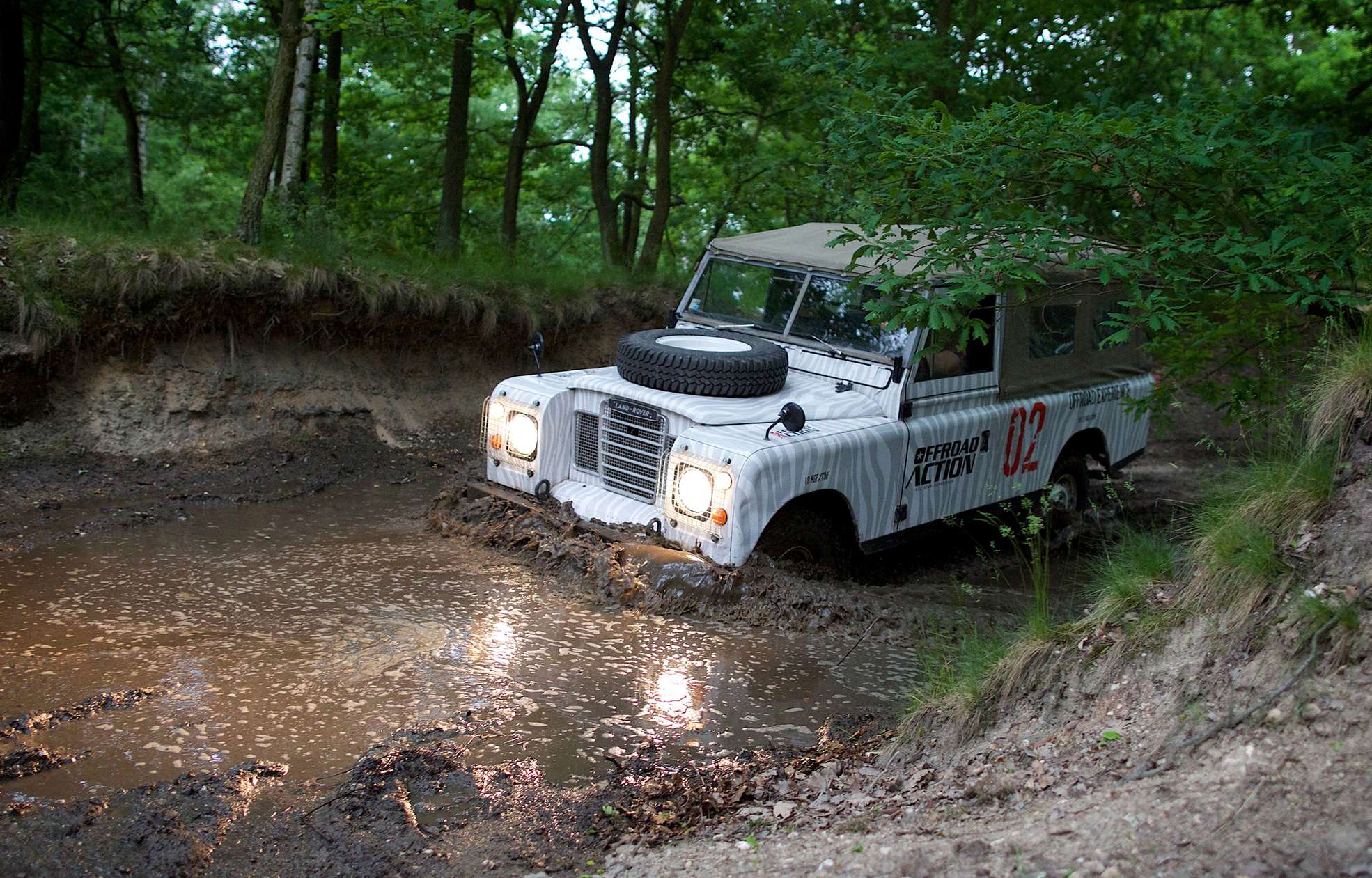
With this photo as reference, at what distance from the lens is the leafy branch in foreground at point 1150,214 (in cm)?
487

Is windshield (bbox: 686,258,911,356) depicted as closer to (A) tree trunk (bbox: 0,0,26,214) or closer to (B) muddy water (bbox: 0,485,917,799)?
(B) muddy water (bbox: 0,485,917,799)

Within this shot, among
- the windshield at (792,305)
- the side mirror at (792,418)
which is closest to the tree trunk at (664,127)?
the windshield at (792,305)

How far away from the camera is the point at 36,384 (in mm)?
7668

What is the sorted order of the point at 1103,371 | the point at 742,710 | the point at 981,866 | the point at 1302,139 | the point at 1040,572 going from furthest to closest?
the point at 1103,371 < the point at 1302,139 < the point at 1040,572 < the point at 742,710 < the point at 981,866

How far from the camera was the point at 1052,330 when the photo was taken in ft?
24.8

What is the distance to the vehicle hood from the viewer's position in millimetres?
5801

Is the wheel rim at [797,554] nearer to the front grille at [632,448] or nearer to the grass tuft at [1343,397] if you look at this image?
the front grille at [632,448]

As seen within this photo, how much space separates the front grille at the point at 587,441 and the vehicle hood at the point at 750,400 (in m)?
0.19

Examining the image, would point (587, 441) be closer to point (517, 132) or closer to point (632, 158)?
point (517, 132)

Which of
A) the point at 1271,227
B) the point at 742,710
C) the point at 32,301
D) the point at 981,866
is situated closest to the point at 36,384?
the point at 32,301

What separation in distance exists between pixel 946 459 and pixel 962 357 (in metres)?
0.67

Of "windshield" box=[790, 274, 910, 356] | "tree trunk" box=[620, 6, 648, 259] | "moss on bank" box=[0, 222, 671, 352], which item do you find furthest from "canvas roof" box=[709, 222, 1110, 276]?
"tree trunk" box=[620, 6, 648, 259]

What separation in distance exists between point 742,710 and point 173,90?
12.0m

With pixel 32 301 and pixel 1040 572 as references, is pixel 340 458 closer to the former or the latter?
pixel 32 301
